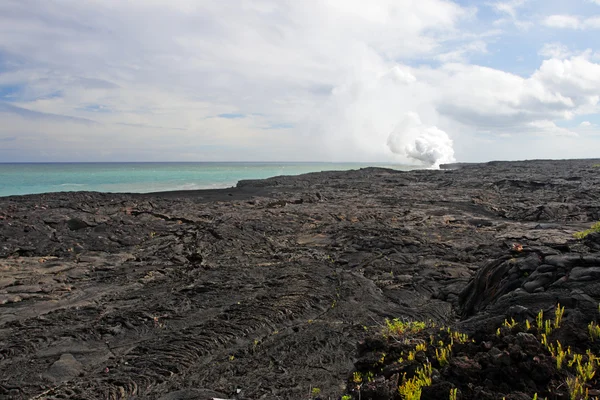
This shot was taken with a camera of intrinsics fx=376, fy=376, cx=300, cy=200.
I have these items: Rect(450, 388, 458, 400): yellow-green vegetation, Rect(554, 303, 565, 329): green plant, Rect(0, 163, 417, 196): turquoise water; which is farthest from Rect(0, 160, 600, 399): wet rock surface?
Rect(0, 163, 417, 196): turquoise water

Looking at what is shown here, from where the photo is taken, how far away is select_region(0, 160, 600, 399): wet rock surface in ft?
19.6

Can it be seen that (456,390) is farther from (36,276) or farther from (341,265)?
(36,276)

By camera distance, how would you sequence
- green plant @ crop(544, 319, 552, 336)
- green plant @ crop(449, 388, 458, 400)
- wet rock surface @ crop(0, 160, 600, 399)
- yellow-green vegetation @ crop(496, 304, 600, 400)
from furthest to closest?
wet rock surface @ crop(0, 160, 600, 399), green plant @ crop(544, 319, 552, 336), green plant @ crop(449, 388, 458, 400), yellow-green vegetation @ crop(496, 304, 600, 400)

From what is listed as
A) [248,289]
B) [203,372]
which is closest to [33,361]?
[203,372]

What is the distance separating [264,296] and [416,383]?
20.0 ft

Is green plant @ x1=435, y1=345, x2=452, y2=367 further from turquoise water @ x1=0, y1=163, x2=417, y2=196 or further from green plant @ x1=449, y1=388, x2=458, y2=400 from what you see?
turquoise water @ x1=0, y1=163, x2=417, y2=196

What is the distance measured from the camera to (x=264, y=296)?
10195mm

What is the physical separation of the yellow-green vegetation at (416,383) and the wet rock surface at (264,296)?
0.35ft

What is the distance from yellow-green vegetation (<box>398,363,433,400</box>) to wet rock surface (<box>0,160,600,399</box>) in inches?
4.2

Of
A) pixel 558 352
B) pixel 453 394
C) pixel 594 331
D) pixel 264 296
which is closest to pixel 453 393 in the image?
pixel 453 394

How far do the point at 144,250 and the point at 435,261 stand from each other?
1136 cm

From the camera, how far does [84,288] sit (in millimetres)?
11133

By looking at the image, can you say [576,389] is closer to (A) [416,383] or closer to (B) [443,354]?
(B) [443,354]

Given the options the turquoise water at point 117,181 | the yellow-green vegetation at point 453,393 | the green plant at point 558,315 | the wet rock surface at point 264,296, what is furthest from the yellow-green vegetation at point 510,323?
the turquoise water at point 117,181
